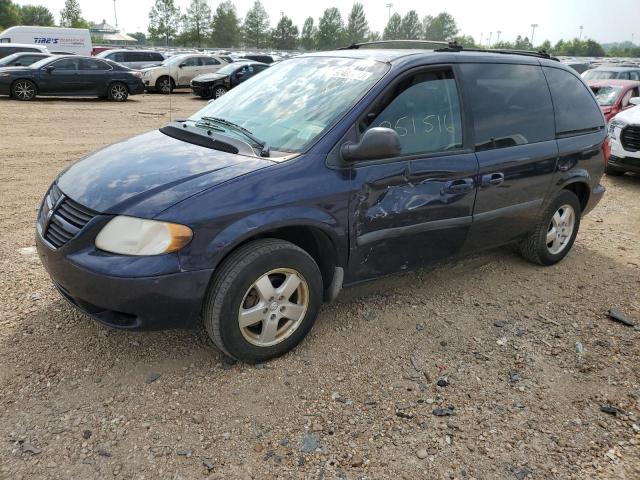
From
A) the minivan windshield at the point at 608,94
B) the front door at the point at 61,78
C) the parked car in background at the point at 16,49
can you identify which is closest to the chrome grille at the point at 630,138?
the minivan windshield at the point at 608,94

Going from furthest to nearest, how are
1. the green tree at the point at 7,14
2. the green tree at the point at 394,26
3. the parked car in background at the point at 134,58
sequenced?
the green tree at the point at 394,26 < the green tree at the point at 7,14 < the parked car in background at the point at 134,58

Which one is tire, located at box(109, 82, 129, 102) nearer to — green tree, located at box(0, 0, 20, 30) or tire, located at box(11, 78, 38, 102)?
tire, located at box(11, 78, 38, 102)

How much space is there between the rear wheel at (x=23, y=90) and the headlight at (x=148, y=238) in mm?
15510

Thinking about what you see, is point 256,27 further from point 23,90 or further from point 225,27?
point 23,90

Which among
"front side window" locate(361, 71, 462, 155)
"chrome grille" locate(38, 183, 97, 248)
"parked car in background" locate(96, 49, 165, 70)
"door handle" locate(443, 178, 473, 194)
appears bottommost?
"parked car in background" locate(96, 49, 165, 70)

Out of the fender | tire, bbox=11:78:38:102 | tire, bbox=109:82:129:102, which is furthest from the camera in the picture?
tire, bbox=109:82:129:102

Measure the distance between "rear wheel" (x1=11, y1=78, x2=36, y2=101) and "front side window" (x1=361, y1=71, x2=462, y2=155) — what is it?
1550 cm

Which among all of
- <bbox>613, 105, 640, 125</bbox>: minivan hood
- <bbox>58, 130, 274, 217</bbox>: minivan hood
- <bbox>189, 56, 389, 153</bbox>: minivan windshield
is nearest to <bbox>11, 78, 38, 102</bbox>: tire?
<bbox>189, 56, 389, 153</bbox>: minivan windshield

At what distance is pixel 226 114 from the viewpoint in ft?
12.5

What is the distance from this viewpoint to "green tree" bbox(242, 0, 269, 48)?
3565 inches

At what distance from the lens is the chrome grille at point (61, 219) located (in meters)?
2.81

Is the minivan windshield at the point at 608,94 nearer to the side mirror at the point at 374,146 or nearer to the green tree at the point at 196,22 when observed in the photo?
the side mirror at the point at 374,146

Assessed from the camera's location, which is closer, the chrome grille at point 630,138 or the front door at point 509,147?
the front door at point 509,147

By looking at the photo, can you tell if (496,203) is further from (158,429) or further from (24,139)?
(24,139)
